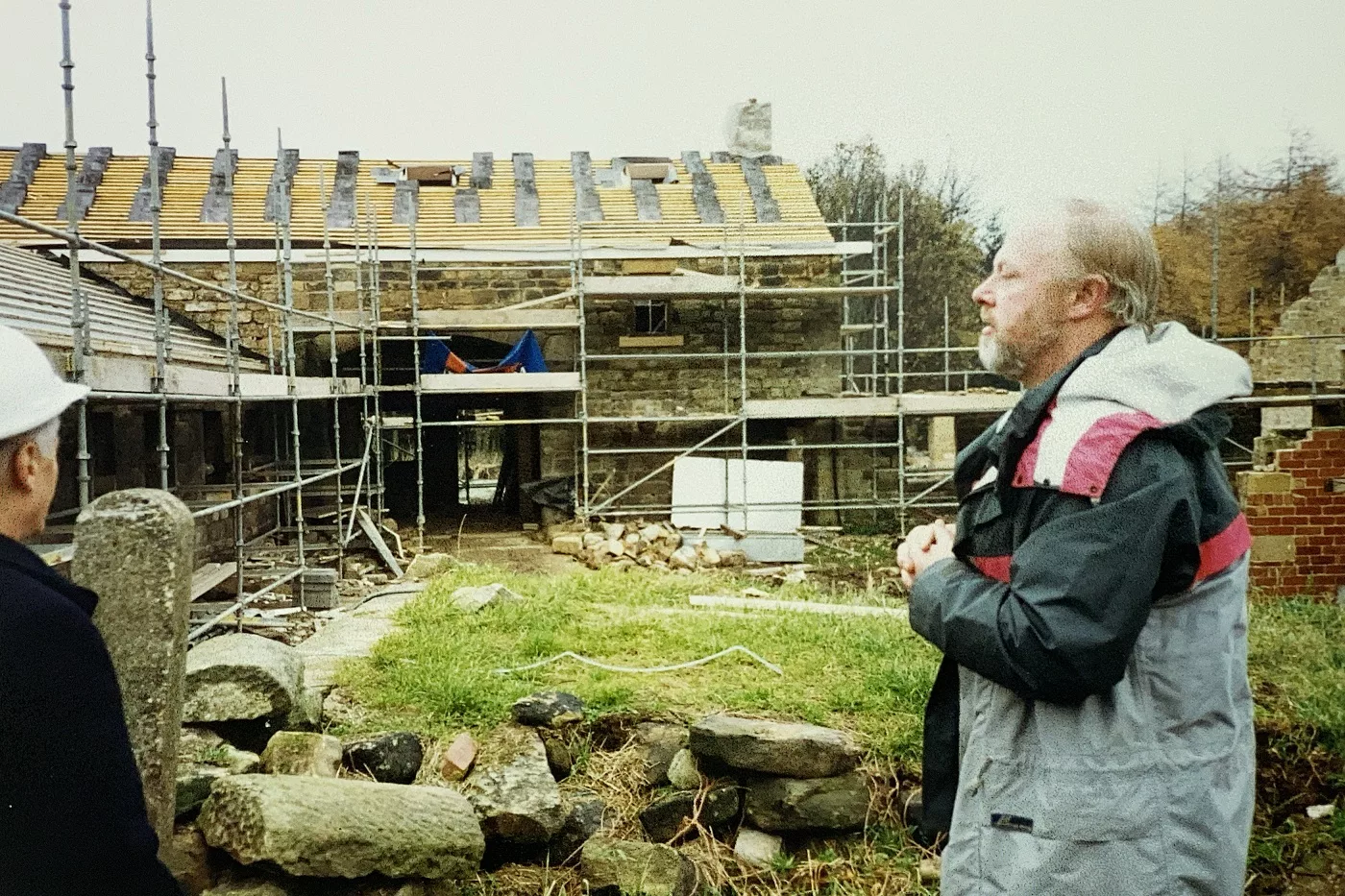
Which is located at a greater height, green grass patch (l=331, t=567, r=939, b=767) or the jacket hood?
the jacket hood

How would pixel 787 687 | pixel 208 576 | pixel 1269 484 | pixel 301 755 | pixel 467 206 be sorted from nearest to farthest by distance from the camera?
pixel 301 755
pixel 787 687
pixel 208 576
pixel 1269 484
pixel 467 206

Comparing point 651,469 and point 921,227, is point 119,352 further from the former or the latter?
point 921,227

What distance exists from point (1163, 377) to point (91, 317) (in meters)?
8.03

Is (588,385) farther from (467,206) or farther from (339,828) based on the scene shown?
(339,828)

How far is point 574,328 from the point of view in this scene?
12.4 meters

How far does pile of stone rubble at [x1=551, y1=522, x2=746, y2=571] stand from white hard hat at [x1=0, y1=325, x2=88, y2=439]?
28.0 ft

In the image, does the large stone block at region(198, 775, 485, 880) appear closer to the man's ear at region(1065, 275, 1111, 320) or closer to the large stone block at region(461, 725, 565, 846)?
the large stone block at region(461, 725, 565, 846)

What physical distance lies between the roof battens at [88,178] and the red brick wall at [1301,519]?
1332 centimetres

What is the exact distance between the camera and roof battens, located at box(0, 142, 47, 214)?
500 inches

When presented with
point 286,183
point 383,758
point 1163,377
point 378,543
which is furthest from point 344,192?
point 1163,377

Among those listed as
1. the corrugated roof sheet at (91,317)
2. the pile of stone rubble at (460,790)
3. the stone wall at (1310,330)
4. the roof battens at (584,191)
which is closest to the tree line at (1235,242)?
the stone wall at (1310,330)

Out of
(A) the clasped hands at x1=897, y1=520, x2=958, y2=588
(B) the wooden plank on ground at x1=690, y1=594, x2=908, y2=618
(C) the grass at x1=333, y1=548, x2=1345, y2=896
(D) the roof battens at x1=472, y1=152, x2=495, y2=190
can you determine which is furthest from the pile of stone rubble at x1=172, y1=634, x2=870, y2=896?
(D) the roof battens at x1=472, y1=152, x2=495, y2=190

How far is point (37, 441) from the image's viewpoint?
4.66ft

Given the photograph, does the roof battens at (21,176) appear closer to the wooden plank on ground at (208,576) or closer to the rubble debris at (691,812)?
the wooden plank on ground at (208,576)
